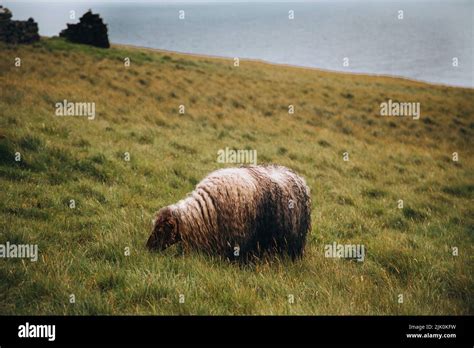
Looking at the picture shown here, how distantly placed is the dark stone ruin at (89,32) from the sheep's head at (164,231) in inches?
1145

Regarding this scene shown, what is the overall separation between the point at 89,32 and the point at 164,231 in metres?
30.0

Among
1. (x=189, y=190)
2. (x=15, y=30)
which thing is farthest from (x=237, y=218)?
(x=15, y=30)

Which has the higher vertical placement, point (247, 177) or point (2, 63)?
point (2, 63)

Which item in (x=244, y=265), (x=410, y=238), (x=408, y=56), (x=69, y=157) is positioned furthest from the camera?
(x=408, y=56)

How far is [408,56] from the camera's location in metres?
67.7

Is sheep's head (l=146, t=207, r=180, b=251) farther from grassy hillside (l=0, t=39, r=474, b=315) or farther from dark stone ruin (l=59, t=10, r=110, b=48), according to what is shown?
dark stone ruin (l=59, t=10, r=110, b=48)

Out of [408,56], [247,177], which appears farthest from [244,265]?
[408,56]

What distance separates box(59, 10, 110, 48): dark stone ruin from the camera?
2991cm

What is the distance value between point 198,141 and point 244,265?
811 cm

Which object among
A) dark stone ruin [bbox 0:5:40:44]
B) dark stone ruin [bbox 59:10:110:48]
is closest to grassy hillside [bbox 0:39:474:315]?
dark stone ruin [bbox 0:5:40:44]

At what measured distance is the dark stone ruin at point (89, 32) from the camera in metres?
29.9
